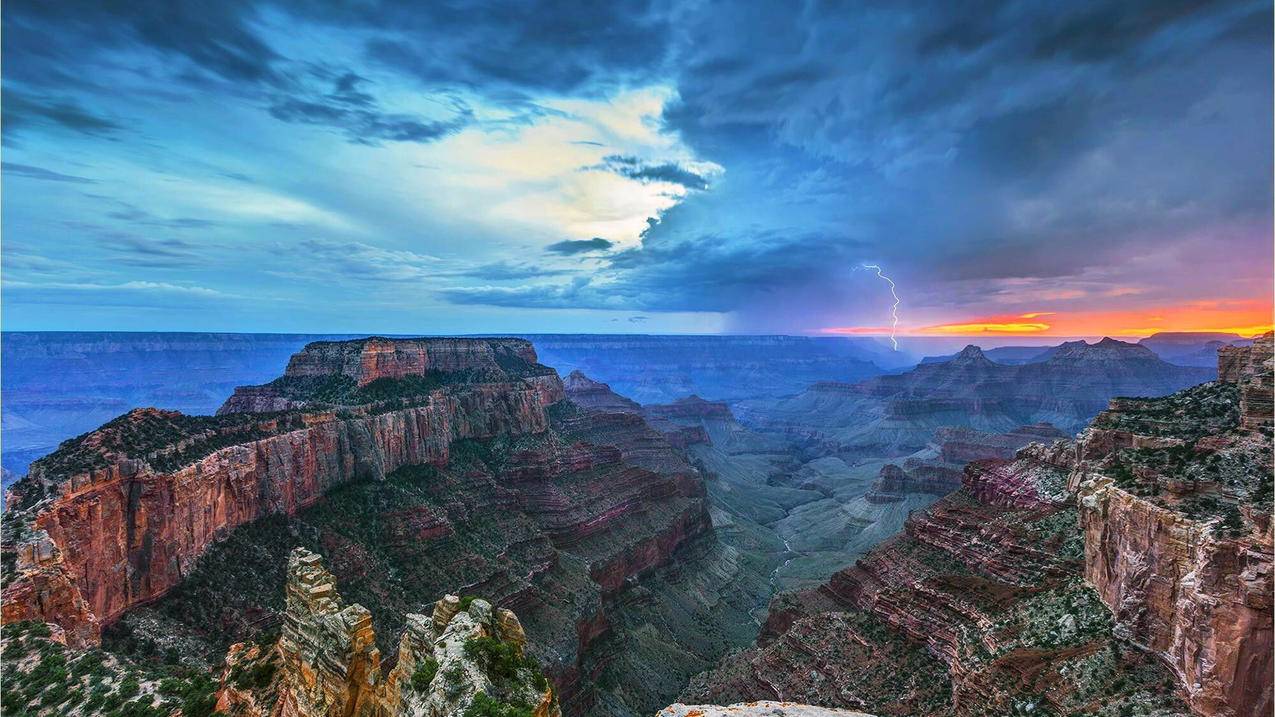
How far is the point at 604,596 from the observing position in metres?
65.2

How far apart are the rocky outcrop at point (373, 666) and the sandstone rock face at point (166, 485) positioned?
14.9 meters

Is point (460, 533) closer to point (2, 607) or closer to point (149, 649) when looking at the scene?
point (149, 649)

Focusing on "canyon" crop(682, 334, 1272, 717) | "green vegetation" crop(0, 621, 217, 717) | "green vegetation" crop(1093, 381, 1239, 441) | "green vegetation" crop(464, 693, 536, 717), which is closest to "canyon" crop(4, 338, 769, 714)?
"green vegetation" crop(0, 621, 217, 717)

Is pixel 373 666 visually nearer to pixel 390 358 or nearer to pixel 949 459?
pixel 390 358

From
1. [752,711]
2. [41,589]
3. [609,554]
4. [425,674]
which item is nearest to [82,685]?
[41,589]

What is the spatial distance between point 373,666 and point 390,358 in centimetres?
6418

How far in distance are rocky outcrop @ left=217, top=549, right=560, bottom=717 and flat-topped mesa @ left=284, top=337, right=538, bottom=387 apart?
178 ft

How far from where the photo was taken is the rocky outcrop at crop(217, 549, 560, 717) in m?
13.5

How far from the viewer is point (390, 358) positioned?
7512 cm

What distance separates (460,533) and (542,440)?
27.0 meters

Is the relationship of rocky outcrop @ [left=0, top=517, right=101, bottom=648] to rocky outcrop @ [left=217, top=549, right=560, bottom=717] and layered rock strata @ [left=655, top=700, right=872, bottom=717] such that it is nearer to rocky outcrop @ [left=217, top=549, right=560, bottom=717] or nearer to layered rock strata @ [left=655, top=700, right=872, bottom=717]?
rocky outcrop @ [left=217, top=549, right=560, bottom=717]

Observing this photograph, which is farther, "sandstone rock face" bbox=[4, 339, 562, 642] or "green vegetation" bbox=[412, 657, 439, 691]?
"sandstone rock face" bbox=[4, 339, 562, 642]

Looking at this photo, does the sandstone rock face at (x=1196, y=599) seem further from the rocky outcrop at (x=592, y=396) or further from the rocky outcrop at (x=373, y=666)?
the rocky outcrop at (x=592, y=396)

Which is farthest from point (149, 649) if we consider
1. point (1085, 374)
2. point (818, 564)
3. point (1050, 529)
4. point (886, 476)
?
point (1085, 374)
